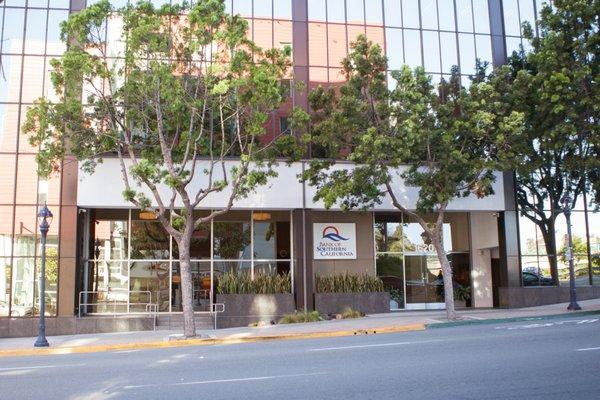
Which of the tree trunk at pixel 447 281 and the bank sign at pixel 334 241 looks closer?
the tree trunk at pixel 447 281

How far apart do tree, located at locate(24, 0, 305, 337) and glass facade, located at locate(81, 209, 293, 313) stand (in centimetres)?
564

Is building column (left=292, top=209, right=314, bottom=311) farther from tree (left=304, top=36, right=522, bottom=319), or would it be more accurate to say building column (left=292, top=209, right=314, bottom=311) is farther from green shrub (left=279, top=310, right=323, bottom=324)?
tree (left=304, top=36, right=522, bottom=319)

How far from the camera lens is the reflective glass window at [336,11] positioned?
2623 centimetres

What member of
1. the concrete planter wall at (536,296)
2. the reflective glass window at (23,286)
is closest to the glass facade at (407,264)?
the concrete planter wall at (536,296)

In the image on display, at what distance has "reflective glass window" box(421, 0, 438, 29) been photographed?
27094 mm

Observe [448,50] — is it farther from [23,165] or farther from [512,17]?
[23,165]

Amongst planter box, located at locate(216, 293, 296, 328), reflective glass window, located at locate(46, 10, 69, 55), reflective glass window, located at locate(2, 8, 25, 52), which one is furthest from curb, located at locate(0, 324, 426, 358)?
reflective glass window, located at locate(2, 8, 25, 52)

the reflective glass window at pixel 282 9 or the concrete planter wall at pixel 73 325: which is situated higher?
the reflective glass window at pixel 282 9

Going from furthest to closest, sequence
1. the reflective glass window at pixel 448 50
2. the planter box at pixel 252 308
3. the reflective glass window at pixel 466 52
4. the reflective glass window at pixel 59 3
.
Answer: the reflective glass window at pixel 466 52 → the reflective glass window at pixel 448 50 → the reflective glass window at pixel 59 3 → the planter box at pixel 252 308

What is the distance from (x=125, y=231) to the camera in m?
25.5

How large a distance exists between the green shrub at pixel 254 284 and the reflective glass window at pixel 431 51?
35.2 feet

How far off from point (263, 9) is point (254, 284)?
11123 millimetres

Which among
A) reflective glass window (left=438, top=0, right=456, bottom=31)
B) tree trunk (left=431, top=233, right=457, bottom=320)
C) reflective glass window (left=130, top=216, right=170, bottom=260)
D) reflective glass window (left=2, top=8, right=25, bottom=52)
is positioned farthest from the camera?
reflective glass window (left=438, top=0, right=456, bottom=31)

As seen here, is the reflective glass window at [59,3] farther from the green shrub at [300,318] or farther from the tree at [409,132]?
the green shrub at [300,318]
